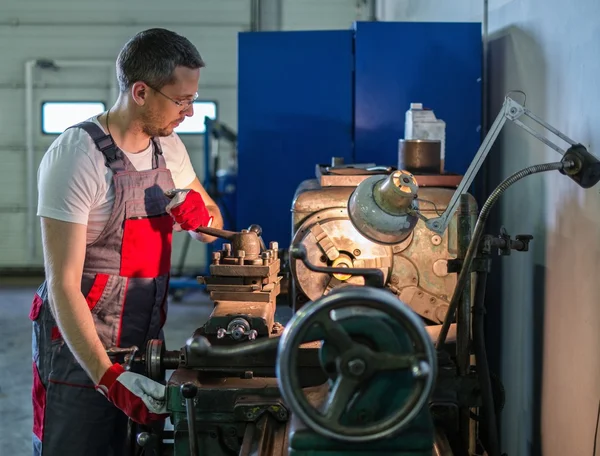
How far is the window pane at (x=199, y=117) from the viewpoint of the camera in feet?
18.3

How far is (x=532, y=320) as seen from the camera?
1757 mm

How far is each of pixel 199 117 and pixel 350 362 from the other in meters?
4.83

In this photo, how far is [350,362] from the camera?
0.93 meters

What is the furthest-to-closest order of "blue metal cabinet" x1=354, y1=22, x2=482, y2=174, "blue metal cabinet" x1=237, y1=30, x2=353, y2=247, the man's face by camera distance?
"blue metal cabinet" x1=237, y1=30, x2=353, y2=247 → "blue metal cabinet" x1=354, y1=22, x2=482, y2=174 → the man's face

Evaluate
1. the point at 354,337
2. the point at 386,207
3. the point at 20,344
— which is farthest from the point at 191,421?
the point at 20,344

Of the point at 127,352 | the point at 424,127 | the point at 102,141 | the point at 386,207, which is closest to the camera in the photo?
the point at 386,207

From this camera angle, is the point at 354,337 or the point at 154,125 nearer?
the point at 354,337

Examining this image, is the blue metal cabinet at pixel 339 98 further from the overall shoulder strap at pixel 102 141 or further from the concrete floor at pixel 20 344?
the overall shoulder strap at pixel 102 141

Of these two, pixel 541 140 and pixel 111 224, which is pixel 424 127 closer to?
pixel 541 140

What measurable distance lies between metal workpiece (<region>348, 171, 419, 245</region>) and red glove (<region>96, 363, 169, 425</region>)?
43cm

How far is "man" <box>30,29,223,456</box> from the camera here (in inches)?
55.2

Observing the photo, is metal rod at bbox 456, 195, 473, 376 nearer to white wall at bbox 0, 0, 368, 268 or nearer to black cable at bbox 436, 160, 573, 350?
black cable at bbox 436, 160, 573, 350

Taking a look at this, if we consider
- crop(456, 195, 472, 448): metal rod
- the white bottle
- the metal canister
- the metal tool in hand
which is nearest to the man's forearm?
the metal tool in hand

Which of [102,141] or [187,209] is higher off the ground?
[102,141]
